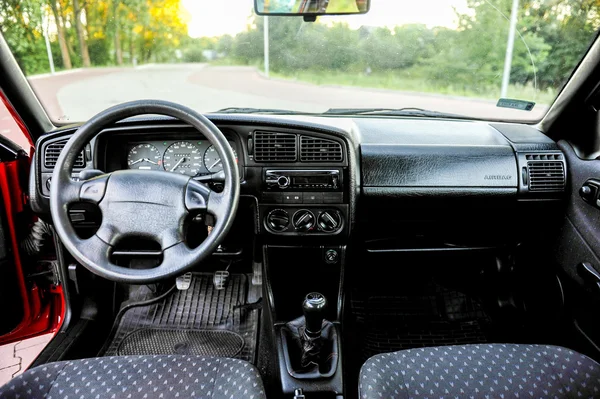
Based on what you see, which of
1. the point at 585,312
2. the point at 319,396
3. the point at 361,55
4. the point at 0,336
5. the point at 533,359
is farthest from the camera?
the point at 0,336

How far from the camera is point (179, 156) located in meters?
2.17

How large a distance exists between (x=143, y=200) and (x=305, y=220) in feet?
2.85

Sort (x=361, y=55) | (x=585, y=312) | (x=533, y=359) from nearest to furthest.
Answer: (x=533, y=359) → (x=585, y=312) → (x=361, y=55)

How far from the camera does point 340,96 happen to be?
8.83 feet

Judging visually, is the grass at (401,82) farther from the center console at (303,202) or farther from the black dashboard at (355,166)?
the center console at (303,202)

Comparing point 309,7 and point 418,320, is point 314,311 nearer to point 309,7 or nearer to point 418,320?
point 418,320

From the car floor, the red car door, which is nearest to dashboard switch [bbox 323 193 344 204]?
the red car door

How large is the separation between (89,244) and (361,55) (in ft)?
5.56

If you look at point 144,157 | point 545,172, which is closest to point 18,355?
point 144,157

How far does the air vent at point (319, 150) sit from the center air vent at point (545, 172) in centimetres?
104

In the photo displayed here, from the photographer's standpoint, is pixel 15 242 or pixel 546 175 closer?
pixel 546 175

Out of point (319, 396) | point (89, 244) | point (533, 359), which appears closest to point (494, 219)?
point (533, 359)

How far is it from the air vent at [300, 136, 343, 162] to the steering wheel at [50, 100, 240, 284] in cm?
62

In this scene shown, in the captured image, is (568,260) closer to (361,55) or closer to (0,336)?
(361,55)
